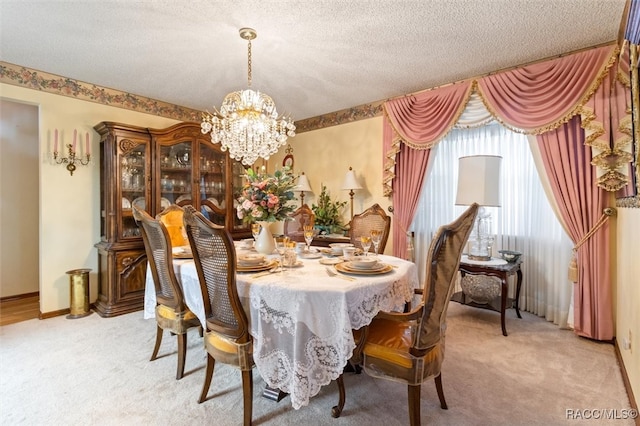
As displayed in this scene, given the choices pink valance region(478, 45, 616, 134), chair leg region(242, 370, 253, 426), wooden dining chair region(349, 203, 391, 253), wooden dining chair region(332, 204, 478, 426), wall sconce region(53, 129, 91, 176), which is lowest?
chair leg region(242, 370, 253, 426)

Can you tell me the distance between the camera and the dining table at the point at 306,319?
4.78 feet

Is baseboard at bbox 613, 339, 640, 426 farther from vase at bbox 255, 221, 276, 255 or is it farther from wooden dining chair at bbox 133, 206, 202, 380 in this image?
wooden dining chair at bbox 133, 206, 202, 380

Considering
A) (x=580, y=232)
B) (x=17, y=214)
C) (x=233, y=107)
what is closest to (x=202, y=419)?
(x=233, y=107)

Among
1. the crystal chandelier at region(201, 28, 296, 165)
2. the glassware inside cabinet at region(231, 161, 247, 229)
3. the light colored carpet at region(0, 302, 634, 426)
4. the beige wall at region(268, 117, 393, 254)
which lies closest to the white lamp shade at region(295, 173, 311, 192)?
the beige wall at region(268, 117, 393, 254)

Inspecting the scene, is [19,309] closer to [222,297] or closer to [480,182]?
[222,297]

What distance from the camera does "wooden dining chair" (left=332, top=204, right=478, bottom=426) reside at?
139 cm

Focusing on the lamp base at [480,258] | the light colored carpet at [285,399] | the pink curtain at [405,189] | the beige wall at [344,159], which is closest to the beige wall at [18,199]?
the light colored carpet at [285,399]

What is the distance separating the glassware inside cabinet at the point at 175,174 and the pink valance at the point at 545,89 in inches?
133

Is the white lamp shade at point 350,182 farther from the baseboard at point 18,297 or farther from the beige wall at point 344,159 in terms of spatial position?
the baseboard at point 18,297

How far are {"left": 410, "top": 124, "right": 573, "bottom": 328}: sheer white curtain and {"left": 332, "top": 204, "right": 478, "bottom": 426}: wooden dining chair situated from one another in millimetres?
2085

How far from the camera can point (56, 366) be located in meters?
2.19

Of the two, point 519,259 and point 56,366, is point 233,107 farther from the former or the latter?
point 519,259

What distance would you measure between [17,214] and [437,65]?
5229 millimetres

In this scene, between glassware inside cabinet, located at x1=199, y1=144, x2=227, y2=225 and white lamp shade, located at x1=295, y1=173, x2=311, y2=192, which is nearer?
glassware inside cabinet, located at x1=199, y1=144, x2=227, y2=225
